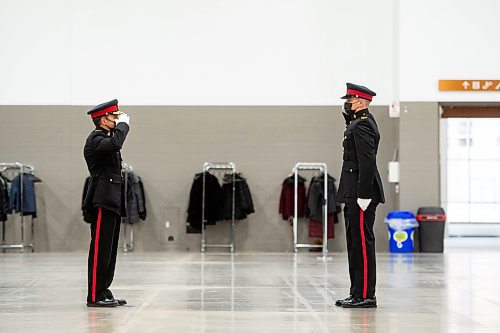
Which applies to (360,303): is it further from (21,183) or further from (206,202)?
(21,183)

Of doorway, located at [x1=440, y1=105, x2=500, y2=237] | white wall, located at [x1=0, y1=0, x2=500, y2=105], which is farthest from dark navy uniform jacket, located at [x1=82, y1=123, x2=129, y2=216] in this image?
doorway, located at [x1=440, y1=105, x2=500, y2=237]

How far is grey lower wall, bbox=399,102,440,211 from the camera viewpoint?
13820 millimetres

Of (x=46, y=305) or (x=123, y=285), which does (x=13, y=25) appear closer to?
(x=123, y=285)

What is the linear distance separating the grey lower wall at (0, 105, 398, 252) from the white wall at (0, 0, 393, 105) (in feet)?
0.86

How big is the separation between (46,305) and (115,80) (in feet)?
27.8

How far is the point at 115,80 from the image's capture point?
14258mm

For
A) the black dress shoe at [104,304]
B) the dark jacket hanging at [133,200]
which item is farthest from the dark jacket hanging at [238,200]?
the black dress shoe at [104,304]

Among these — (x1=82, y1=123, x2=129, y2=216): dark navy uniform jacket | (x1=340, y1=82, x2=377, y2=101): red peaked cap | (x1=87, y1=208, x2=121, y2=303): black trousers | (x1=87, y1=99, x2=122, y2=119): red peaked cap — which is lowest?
(x1=87, y1=208, x2=121, y2=303): black trousers

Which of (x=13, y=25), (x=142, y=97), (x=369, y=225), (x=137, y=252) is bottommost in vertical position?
(x=137, y=252)

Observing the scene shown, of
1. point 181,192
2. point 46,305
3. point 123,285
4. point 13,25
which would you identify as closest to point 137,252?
point 181,192

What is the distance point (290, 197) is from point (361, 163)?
8.02m

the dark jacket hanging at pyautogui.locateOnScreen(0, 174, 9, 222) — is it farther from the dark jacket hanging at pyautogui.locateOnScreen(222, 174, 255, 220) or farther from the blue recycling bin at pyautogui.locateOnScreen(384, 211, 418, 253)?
the blue recycling bin at pyautogui.locateOnScreen(384, 211, 418, 253)

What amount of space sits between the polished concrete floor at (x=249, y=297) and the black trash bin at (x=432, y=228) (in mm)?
2016

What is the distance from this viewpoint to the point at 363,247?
5980 mm
